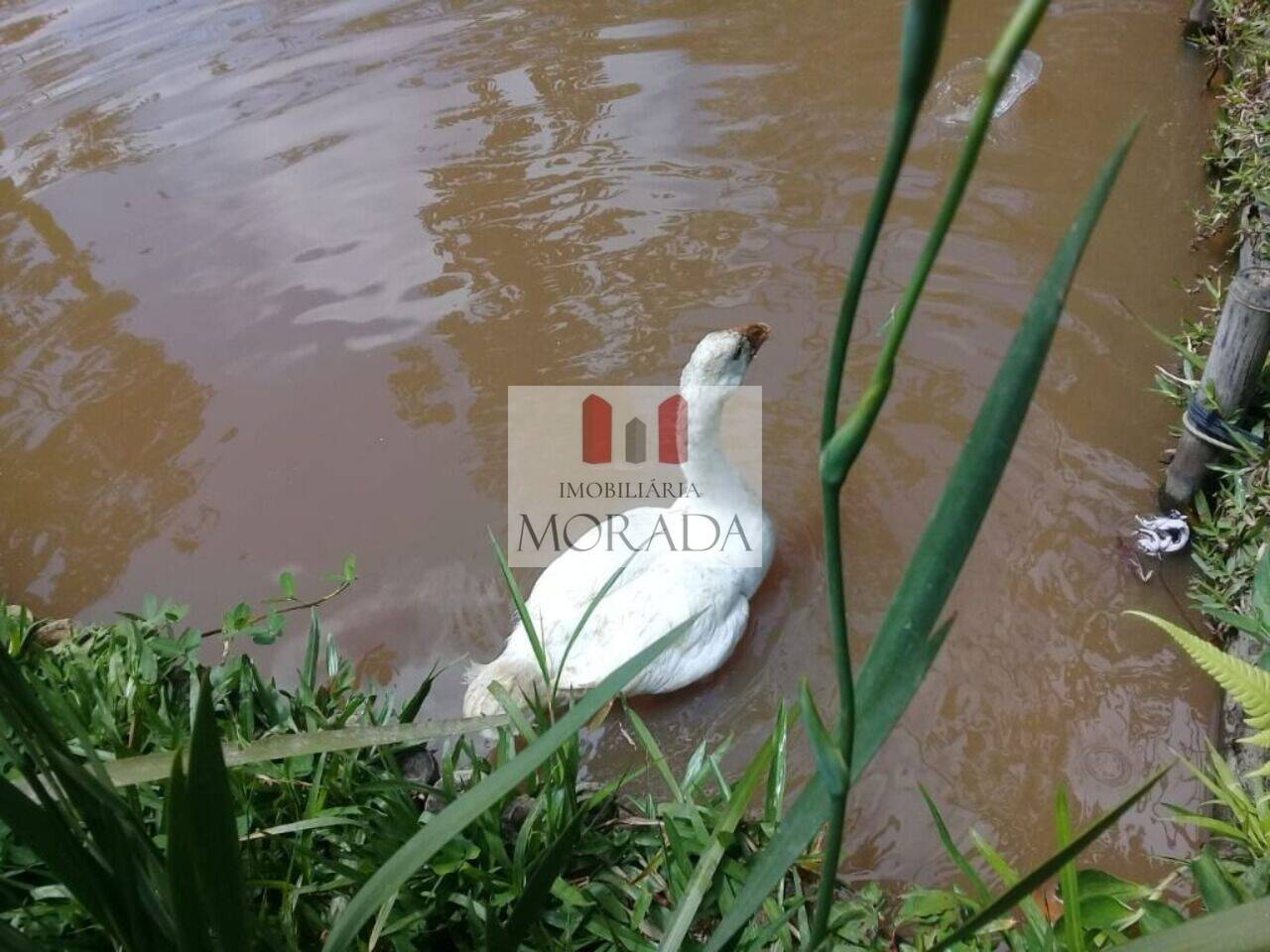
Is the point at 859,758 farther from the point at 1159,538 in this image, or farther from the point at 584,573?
the point at 1159,538

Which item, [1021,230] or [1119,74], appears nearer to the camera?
[1021,230]

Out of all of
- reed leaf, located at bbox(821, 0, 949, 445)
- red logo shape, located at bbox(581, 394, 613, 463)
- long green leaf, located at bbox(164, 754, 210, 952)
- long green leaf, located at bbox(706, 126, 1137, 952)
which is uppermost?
reed leaf, located at bbox(821, 0, 949, 445)

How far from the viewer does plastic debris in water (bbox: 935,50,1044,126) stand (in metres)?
4.25

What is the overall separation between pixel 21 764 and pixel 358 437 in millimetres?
2503

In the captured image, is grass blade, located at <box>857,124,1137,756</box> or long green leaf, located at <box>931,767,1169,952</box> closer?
grass blade, located at <box>857,124,1137,756</box>

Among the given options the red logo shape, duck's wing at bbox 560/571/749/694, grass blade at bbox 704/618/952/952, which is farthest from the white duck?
grass blade at bbox 704/618/952/952

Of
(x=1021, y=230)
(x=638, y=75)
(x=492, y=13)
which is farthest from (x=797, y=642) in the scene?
(x=492, y=13)

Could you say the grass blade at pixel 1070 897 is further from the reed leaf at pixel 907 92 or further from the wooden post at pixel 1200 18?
the wooden post at pixel 1200 18

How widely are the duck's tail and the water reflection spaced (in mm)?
1361

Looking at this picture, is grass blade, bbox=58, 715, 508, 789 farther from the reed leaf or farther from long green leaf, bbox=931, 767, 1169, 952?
the reed leaf

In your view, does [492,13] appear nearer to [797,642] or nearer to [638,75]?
[638,75]

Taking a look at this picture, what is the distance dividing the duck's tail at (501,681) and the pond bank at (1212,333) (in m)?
1.58

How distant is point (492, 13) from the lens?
5020 millimetres

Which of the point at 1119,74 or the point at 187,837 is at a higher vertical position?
the point at 187,837
